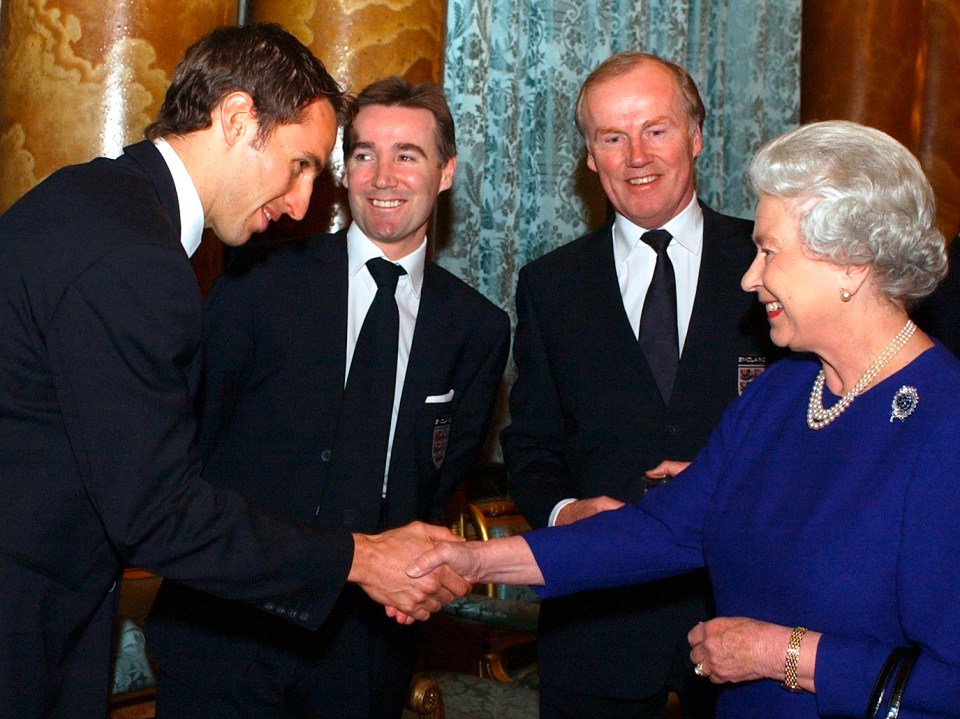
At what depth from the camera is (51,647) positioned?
2.03 metres

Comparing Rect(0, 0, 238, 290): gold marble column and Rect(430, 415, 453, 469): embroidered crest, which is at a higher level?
Rect(0, 0, 238, 290): gold marble column

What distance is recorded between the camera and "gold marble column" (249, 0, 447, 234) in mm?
3426

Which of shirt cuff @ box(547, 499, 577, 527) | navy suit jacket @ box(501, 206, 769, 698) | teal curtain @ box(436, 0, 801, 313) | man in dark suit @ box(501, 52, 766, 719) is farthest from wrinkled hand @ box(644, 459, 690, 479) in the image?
teal curtain @ box(436, 0, 801, 313)

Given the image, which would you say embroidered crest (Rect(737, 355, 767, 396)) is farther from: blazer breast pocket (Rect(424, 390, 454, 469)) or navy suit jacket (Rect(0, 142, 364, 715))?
navy suit jacket (Rect(0, 142, 364, 715))

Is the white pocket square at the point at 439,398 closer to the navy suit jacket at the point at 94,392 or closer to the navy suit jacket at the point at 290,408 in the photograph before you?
the navy suit jacket at the point at 290,408

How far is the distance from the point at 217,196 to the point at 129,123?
95 cm

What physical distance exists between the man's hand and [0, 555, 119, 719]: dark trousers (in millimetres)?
536

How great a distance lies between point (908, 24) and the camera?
5.30 metres

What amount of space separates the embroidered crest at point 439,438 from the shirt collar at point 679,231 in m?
0.62

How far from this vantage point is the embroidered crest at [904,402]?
192 cm

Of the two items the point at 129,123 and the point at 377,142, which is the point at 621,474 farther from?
the point at 129,123

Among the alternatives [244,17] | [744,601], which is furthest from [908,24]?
[744,601]

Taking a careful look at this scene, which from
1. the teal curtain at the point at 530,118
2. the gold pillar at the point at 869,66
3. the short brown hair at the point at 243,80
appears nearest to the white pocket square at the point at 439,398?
the short brown hair at the point at 243,80

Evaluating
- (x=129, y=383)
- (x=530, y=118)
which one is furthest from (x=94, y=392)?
(x=530, y=118)
